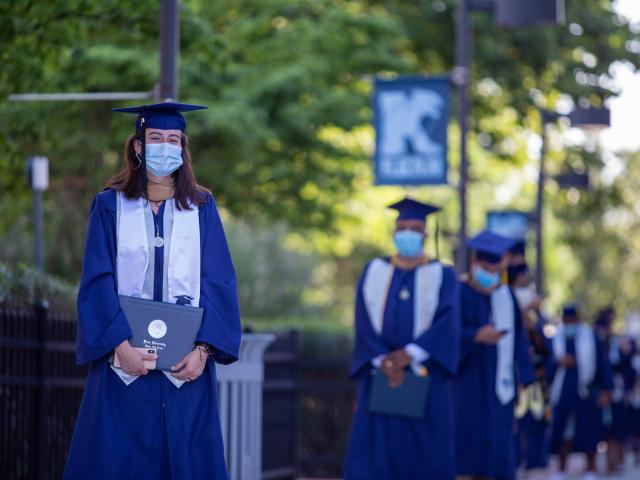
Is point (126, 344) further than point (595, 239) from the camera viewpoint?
No

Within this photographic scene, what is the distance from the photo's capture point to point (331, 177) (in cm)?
2573

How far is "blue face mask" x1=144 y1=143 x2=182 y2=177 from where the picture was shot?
26.0 feet

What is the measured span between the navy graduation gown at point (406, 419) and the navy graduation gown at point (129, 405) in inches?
148

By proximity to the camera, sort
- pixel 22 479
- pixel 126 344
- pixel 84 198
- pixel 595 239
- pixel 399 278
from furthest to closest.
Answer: pixel 595 239, pixel 84 198, pixel 399 278, pixel 22 479, pixel 126 344

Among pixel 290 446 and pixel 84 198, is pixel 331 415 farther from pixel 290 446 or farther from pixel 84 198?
pixel 84 198

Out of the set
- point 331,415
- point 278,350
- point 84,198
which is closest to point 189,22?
point 278,350

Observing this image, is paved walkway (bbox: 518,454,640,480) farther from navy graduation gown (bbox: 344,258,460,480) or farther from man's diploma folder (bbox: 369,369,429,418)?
man's diploma folder (bbox: 369,369,429,418)

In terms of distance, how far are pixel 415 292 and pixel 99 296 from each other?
4211 mm

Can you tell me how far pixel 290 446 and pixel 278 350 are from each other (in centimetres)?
84

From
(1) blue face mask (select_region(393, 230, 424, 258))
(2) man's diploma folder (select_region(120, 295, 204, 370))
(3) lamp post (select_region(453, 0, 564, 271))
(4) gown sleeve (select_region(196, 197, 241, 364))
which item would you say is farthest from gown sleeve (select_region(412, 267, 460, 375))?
(3) lamp post (select_region(453, 0, 564, 271))

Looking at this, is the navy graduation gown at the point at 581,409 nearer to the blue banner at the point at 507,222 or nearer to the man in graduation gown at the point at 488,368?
the blue banner at the point at 507,222

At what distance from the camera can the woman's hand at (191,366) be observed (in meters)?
7.70

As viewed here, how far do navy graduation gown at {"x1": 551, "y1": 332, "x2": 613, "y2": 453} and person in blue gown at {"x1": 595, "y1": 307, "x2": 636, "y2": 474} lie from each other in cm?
29

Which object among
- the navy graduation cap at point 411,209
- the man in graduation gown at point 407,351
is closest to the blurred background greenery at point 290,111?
the navy graduation cap at point 411,209
